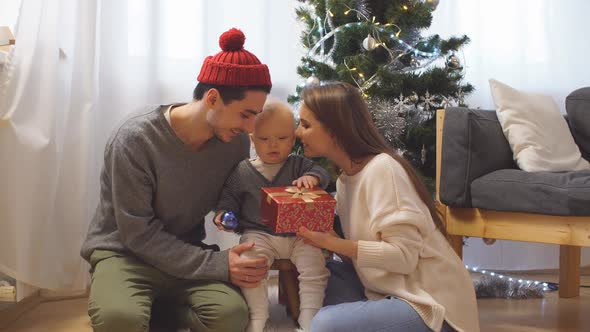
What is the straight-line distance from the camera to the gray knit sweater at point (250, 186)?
1.63 m

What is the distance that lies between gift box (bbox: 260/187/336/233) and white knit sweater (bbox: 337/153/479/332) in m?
0.08

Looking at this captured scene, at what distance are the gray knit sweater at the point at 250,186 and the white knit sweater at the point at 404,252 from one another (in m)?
0.22

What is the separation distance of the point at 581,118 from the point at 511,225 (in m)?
0.58

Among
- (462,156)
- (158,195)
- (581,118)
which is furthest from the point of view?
(581,118)

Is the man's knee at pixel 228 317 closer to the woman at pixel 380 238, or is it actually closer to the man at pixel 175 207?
the man at pixel 175 207

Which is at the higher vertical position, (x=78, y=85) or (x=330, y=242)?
(x=78, y=85)

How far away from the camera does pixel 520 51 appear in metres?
2.79

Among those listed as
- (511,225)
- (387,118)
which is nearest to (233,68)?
(387,118)

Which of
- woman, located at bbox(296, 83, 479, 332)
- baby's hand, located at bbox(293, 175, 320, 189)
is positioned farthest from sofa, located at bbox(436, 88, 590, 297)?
baby's hand, located at bbox(293, 175, 320, 189)

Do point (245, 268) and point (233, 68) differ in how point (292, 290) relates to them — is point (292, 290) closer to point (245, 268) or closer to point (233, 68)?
point (245, 268)

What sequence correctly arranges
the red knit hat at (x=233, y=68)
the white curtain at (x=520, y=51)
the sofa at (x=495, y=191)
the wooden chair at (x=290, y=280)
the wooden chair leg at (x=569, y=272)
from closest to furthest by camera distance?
the red knit hat at (x=233, y=68) < the wooden chair at (x=290, y=280) < the sofa at (x=495, y=191) < the wooden chair leg at (x=569, y=272) < the white curtain at (x=520, y=51)

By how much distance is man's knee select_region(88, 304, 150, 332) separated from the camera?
1.39m

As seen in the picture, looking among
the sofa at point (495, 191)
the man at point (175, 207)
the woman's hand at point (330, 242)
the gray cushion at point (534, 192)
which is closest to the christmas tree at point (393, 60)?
the sofa at point (495, 191)

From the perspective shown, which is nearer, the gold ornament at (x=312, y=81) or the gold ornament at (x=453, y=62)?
the gold ornament at (x=312, y=81)
